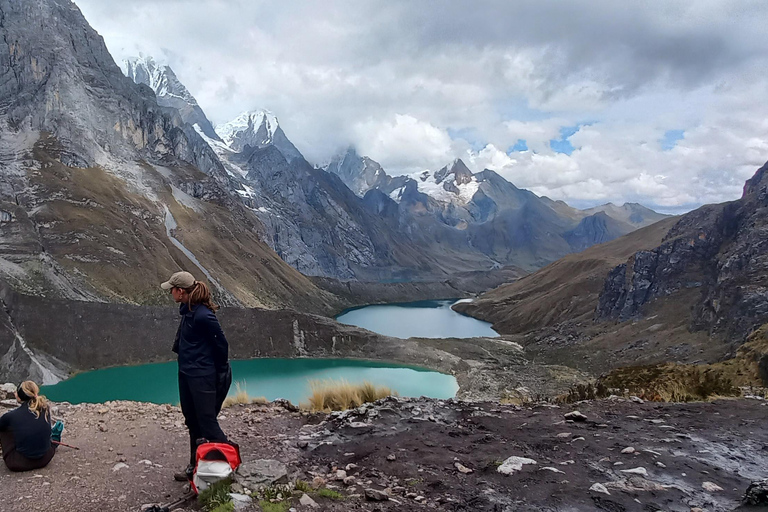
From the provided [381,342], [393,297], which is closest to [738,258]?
[381,342]

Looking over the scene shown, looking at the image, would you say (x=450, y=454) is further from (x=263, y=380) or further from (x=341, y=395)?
(x=263, y=380)

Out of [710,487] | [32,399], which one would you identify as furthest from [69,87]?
[710,487]

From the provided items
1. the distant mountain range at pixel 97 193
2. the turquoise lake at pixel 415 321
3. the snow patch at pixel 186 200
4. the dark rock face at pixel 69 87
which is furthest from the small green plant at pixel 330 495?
the snow patch at pixel 186 200

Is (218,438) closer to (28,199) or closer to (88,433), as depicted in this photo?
(88,433)

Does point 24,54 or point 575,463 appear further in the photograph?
point 24,54

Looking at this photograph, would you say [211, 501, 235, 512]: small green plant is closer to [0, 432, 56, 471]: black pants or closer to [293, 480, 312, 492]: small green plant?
[293, 480, 312, 492]: small green plant

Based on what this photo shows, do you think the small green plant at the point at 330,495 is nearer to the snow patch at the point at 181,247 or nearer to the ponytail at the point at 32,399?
the ponytail at the point at 32,399
